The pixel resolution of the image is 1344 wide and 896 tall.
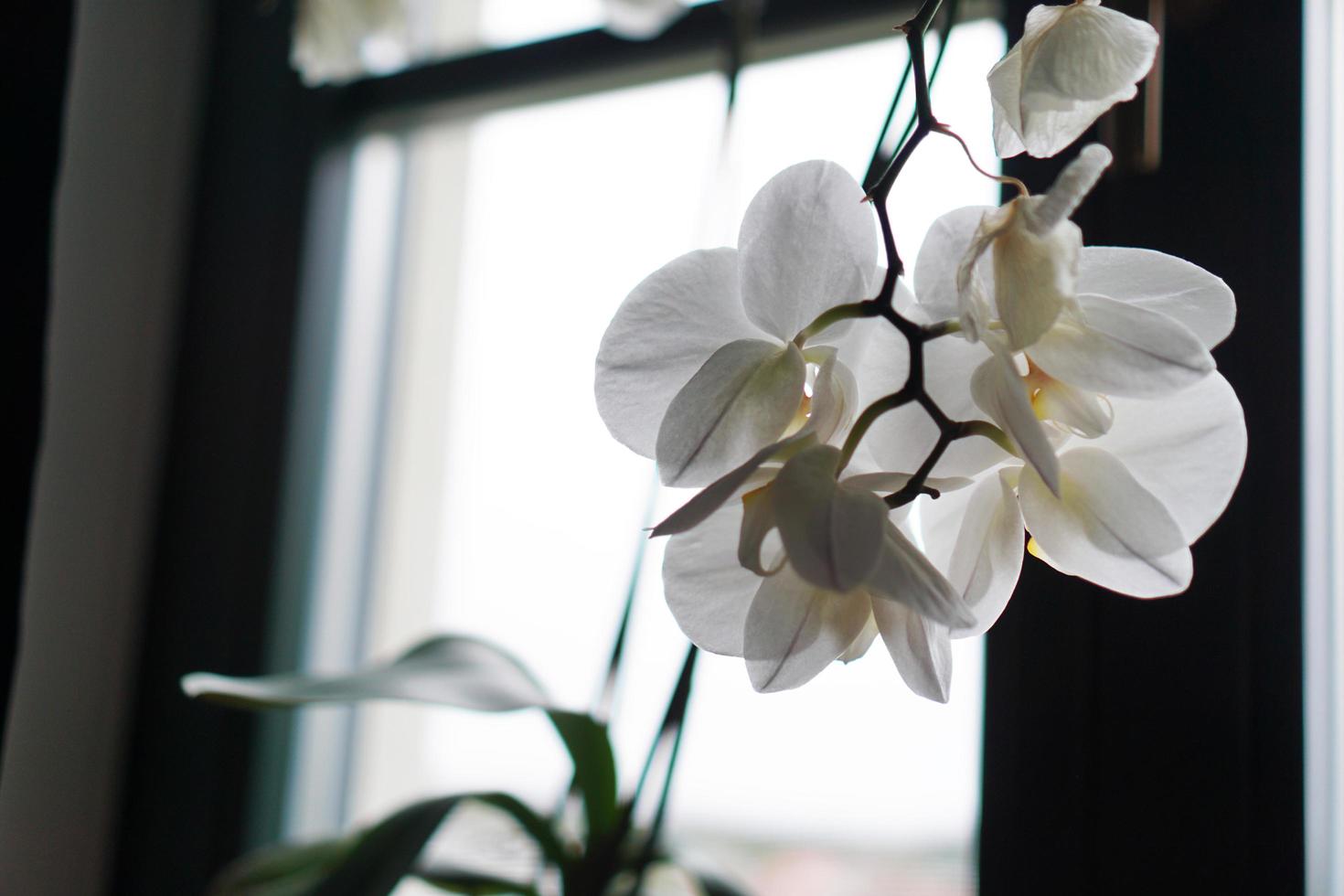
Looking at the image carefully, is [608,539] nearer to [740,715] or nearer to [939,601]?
[740,715]

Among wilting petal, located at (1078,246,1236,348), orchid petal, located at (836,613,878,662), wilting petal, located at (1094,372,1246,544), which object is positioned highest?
wilting petal, located at (1078,246,1236,348)

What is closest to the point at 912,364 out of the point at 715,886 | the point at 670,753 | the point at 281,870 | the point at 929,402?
the point at 929,402

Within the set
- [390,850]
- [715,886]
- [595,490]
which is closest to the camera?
[390,850]

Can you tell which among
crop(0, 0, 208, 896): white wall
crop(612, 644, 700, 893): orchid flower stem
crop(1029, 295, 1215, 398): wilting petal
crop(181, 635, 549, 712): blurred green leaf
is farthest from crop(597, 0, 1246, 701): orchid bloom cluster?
crop(0, 0, 208, 896): white wall

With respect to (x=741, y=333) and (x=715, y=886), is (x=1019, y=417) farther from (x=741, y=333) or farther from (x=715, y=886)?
(x=715, y=886)

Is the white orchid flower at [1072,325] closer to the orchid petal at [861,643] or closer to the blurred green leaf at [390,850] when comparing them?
the orchid petal at [861,643]

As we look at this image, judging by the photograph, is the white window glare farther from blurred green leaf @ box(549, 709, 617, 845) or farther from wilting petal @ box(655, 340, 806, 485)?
wilting petal @ box(655, 340, 806, 485)

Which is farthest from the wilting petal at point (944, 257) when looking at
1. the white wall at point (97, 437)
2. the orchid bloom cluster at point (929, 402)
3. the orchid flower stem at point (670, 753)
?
the white wall at point (97, 437)
